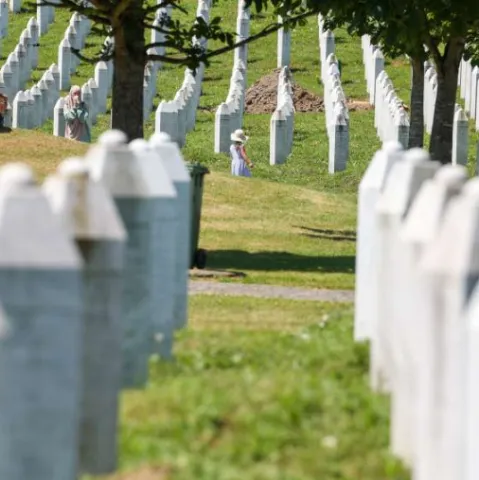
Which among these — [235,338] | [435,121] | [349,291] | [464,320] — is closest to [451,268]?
[464,320]

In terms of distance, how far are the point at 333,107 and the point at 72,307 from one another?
34.2 metres

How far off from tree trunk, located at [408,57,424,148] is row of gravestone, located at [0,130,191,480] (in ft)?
74.2

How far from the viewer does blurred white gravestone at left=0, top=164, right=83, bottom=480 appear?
8.12m

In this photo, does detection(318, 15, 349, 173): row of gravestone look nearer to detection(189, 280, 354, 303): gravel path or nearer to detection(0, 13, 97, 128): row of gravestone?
detection(0, 13, 97, 128): row of gravestone

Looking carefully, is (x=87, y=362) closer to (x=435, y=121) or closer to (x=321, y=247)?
(x=321, y=247)

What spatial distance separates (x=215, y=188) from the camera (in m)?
29.2

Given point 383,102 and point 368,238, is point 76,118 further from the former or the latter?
point 368,238

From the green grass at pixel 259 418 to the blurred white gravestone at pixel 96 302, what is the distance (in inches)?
8.3

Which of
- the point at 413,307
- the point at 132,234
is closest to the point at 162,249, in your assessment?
the point at 132,234

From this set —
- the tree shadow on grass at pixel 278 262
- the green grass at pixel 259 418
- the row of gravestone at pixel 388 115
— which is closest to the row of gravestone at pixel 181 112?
the row of gravestone at pixel 388 115

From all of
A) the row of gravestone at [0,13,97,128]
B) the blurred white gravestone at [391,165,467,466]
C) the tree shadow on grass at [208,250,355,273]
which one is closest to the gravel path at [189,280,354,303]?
the tree shadow on grass at [208,250,355,273]

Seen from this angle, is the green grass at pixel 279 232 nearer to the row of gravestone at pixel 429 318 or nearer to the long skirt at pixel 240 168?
the long skirt at pixel 240 168

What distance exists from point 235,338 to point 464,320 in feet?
16.9

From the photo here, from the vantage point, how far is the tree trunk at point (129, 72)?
74.8 ft
